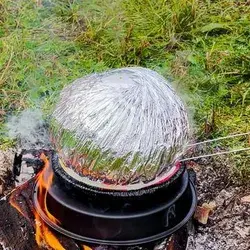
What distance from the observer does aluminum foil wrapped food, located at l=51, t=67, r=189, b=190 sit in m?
2.03

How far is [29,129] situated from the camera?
10.7 ft

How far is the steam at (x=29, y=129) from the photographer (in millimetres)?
3174

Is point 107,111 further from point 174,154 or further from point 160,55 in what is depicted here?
point 160,55

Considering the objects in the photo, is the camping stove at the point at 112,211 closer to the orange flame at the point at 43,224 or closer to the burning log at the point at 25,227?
the orange flame at the point at 43,224

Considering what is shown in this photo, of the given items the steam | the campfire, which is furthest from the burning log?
the steam

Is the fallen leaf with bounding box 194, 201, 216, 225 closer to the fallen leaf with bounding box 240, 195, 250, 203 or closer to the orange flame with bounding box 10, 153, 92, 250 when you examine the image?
the fallen leaf with bounding box 240, 195, 250, 203

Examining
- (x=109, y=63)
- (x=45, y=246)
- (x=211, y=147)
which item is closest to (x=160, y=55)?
(x=109, y=63)

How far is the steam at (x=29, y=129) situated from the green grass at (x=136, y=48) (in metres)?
0.06

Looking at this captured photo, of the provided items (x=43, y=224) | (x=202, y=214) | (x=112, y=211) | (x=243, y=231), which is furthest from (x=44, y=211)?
(x=243, y=231)

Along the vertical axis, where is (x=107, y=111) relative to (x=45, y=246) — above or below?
above

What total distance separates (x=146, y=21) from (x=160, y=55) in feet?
1.07

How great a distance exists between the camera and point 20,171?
110 inches

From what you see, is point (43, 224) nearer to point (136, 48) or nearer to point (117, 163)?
point (117, 163)

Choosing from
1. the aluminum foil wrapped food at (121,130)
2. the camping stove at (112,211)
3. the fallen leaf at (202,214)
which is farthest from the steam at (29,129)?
the aluminum foil wrapped food at (121,130)
